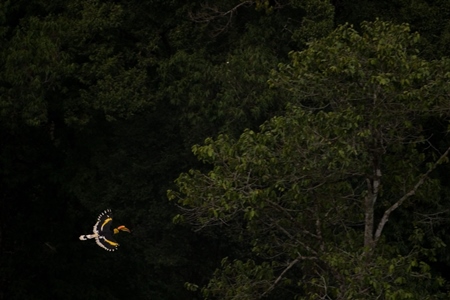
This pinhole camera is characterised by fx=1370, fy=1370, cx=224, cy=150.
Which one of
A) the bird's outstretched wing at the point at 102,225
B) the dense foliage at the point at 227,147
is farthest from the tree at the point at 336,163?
the bird's outstretched wing at the point at 102,225

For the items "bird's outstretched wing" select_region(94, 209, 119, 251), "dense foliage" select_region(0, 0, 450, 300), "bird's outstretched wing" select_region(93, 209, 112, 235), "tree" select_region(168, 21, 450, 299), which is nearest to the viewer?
"tree" select_region(168, 21, 450, 299)

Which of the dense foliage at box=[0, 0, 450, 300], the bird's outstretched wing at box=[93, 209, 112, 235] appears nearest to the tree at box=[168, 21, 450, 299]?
the dense foliage at box=[0, 0, 450, 300]

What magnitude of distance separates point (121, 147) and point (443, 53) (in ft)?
21.4

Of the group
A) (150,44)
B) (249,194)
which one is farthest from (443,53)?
(249,194)

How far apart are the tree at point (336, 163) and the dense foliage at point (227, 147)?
0.03 metres

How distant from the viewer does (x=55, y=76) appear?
21.4 m

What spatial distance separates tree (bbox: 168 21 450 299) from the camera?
51.6 ft

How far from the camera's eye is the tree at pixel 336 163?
15734mm

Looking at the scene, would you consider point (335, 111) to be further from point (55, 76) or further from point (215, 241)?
point (215, 241)

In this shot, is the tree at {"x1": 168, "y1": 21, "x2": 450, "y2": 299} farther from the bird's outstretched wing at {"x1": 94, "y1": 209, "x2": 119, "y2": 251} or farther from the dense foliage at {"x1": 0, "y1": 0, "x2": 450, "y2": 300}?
the bird's outstretched wing at {"x1": 94, "y1": 209, "x2": 119, "y2": 251}

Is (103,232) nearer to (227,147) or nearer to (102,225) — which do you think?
Result: (102,225)

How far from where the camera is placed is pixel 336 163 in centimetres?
1612

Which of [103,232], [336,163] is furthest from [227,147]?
[103,232]

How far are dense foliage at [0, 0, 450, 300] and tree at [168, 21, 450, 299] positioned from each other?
27mm
